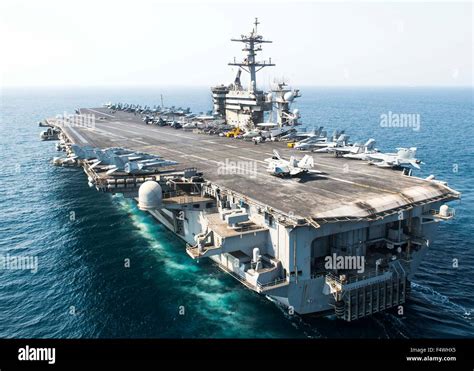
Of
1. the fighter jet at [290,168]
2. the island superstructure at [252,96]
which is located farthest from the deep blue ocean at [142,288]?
the island superstructure at [252,96]

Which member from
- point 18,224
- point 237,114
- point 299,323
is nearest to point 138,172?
point 18,224

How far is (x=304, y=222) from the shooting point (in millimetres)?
18359

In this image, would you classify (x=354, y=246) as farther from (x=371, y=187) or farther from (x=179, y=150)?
(x=179, y=150)

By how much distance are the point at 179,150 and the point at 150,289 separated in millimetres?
19454

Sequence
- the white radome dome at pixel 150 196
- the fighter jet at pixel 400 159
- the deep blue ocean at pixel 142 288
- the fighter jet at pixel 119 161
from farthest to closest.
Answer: the fighter jet at pixel 400 159
the fighter jet at pixel 119 161
the white radome dome at pixel 150 196
the deep blue ocean at pixel 142 288

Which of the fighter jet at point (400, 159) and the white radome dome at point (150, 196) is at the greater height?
the fighter jet at point (400, 159)

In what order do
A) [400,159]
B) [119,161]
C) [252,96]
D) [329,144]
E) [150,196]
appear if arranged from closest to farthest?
[150,196], [119,161], [400,159], [329,144], [252,96]

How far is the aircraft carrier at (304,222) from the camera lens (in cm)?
1892

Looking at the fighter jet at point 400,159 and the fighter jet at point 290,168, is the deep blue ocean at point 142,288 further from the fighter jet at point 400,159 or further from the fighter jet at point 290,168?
the fighter jet at point 290,168

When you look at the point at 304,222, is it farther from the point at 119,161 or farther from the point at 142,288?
the point at 119,161

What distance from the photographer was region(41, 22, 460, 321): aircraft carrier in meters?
18.9

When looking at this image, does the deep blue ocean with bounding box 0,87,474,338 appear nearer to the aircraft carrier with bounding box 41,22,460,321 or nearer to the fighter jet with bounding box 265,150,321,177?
the aircraft carrier with bounding box 41,22,460,321

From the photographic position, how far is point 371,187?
80.2 ft

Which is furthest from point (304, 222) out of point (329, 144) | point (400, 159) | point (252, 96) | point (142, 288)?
point (252, 96)
